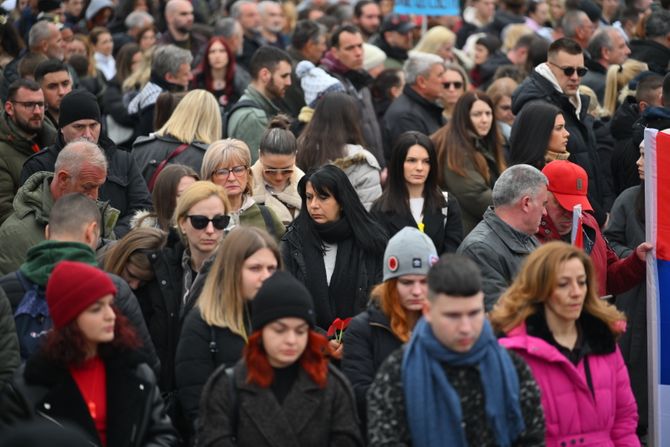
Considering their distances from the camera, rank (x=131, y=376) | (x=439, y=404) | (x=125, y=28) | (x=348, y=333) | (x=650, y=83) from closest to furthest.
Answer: (x=439, y=404)
(x=131, y=376)
(x=348, y=333)
(x=650, y=83)
(x=125, y=28)

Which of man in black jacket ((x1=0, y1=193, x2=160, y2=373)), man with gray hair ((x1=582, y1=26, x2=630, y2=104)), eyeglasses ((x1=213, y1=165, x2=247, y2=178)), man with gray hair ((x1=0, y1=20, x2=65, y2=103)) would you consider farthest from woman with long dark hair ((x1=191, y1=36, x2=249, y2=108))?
man in black jacket ((x1=0, y1=193, x2=160, y2=373))

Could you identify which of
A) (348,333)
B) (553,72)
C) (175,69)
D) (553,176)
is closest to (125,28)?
(175,69)

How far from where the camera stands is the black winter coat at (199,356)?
656cm

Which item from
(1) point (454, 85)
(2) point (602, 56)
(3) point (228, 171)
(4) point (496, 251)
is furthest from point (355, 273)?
Result: (2) point (602, 56)

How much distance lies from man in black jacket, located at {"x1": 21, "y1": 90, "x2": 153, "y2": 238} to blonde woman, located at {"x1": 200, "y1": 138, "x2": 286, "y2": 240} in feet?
2.09

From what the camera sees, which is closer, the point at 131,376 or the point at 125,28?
the point at 131,376

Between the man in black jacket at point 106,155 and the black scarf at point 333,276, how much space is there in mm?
1788

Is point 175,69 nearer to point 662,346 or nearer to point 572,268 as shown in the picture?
point 662,346

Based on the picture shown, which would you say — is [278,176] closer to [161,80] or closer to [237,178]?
[237,178]

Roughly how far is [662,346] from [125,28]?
12.9 m

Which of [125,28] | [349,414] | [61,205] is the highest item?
[61,205]

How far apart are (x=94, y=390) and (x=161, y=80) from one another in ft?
23.7

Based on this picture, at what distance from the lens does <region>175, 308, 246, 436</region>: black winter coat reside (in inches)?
258

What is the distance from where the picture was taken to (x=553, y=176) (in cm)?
833
